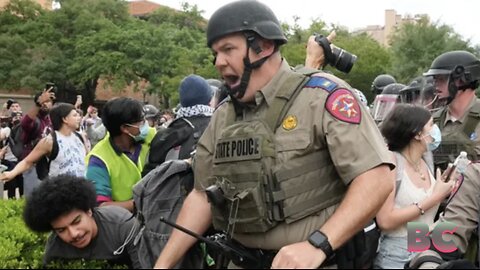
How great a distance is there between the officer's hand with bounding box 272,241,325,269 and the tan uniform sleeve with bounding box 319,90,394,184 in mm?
278

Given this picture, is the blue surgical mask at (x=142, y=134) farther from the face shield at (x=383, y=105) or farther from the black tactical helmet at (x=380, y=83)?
the black tactical helmet at (x=380, y=83)

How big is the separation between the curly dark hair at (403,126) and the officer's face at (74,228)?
1.78 metres

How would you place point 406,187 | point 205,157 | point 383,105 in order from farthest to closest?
point 383,105, point 406,187, point 205,157

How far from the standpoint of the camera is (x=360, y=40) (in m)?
45.1

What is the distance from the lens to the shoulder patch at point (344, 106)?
221 cm

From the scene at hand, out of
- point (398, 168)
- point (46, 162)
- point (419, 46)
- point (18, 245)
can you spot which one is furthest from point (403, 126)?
point (419, 46)

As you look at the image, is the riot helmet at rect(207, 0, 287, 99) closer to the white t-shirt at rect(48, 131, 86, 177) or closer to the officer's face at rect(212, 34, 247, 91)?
the officer's face at rect(212, 34, 247, 91)

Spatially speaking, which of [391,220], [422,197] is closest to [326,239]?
[391,220]

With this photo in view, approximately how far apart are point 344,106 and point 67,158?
15.3 ft

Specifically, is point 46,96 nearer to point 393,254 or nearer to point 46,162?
point 46,162

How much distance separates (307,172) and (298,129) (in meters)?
0.16

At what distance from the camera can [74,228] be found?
3.03 metres

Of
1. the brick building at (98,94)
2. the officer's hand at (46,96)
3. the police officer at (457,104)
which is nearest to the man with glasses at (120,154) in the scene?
the police officer at (457,104)

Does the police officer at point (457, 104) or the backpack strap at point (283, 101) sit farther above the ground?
the backpack strap at point (283, 101)
